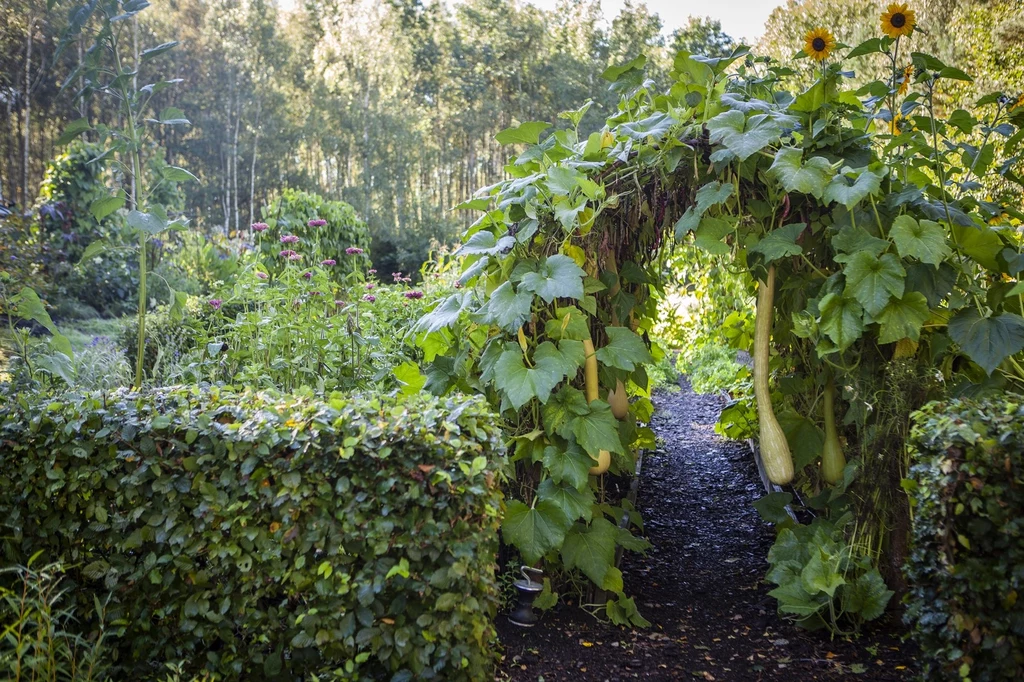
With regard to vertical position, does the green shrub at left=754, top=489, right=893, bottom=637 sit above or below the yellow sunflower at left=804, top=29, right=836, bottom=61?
below

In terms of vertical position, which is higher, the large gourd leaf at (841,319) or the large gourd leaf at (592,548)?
the large gourd leaf at (841,319)

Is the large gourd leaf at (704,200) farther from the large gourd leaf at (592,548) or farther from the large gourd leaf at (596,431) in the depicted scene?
the large gourd leaf at (592,548)

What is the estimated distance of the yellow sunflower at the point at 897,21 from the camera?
8.71 ft

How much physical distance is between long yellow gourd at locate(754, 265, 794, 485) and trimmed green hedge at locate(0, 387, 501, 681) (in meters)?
1.30

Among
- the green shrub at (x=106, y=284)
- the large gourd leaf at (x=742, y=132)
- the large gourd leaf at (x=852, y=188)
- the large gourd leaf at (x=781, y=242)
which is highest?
the large gourd leaf at (x=742, y=132)

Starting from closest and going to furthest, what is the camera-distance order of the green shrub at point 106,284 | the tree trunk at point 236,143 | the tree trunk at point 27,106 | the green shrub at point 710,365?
the green shrub at point 710,365 < the green shrub at point 106,284 < the tree trunk at point 27,106 < the tree trunk at point 236,143

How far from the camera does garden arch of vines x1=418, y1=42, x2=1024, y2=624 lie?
228cm


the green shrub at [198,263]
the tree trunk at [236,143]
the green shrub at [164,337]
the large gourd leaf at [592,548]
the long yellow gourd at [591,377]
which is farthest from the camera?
the tree trunk at [236,143]

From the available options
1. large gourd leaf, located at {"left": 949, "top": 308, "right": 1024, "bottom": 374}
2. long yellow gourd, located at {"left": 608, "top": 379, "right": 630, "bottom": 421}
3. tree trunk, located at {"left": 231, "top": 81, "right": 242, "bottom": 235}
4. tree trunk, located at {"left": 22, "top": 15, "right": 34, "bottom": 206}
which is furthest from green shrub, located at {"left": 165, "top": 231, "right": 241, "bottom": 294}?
tree trunk, located at {"left": 231, "top": 81, "right": 242, "bottom": 235}

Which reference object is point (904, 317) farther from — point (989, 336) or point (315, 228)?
point (315, 228)

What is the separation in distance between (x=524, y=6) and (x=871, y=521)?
21.1 metres

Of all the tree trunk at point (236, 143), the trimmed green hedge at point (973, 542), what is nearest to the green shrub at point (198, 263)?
the trimmed green hedge at point (973, 542)

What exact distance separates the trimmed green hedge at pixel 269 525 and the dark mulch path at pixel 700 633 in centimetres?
58

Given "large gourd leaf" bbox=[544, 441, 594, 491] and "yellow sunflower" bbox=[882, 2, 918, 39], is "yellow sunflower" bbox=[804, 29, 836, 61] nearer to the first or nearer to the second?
"yellow sunflower" bbox=[882, 2, 918, 39]
